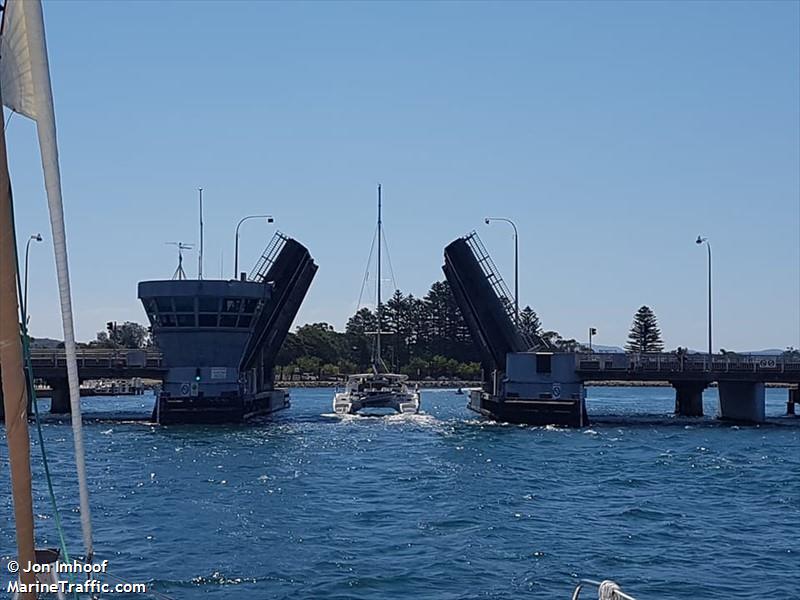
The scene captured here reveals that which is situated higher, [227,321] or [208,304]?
[208,304]

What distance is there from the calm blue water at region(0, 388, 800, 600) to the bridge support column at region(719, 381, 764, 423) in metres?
16.5

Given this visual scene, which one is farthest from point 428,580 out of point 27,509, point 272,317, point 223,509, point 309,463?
point 272,317

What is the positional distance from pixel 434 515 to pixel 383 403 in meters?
46.5

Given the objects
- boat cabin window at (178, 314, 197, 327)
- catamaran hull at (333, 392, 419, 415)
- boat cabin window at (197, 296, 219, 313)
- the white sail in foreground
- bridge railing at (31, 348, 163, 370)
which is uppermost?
boat cabin window at (197, 296, 219, 313)

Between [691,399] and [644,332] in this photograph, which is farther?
[644,332]

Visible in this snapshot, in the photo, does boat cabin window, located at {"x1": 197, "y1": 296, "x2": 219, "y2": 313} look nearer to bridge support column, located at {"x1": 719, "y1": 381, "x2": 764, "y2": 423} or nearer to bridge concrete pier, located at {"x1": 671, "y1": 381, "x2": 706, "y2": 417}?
A: bridge support column, located at {"x1": 719, "y1": 381, "x2": 764, "y2": 423}

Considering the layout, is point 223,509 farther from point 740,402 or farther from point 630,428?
point 740,402

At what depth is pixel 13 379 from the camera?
505 centimetres

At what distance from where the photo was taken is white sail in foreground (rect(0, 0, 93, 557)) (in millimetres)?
5188

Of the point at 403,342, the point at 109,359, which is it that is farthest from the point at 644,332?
the point at 109,359

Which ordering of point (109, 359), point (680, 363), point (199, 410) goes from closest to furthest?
point (199, 410) → point (109, 359) → point (680, 363)

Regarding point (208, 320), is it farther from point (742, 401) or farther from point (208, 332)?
point (742, 401)

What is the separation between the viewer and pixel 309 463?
128ft

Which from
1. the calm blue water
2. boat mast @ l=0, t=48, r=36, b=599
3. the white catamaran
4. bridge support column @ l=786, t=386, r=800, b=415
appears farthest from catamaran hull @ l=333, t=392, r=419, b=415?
boat mast @ l=0, t=48, r=36, b=599
